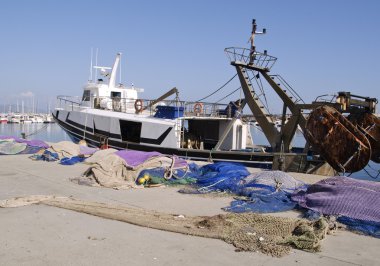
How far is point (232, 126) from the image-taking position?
17844 mm

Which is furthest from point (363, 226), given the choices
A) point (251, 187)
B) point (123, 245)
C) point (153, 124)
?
point (153, 124)

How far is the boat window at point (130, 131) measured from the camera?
17.7 meters

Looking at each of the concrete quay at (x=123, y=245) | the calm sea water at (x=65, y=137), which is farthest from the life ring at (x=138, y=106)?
the concrete quay at (x=123, y=245)

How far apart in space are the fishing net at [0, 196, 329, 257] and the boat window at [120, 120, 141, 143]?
10.9 m

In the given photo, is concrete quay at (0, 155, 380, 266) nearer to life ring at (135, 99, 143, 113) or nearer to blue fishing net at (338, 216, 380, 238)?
blue fishing net at (338, 216, 380, 238)

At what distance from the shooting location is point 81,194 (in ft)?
27.2

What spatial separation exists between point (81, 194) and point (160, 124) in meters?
8.51

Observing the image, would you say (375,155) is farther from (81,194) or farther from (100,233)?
(100,233)

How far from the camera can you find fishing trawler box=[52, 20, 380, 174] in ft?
39.0

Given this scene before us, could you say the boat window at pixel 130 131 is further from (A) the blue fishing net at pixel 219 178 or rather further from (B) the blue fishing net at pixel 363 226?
(B) the blue fishing net at pixel 363 226

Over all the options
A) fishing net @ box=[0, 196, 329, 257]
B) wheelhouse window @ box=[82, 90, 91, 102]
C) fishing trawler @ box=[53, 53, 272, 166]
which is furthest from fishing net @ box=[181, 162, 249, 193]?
wheelhouse window @ box=[82, 90, 91, 102]

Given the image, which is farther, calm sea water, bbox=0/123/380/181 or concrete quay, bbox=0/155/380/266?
calm sea water, bbox=0/123/380/181

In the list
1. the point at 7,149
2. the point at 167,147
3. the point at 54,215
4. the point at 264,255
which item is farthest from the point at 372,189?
the point at 7,149

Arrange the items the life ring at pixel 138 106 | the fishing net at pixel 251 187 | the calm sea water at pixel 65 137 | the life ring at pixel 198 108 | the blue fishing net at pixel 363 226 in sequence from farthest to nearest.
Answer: the calm sea water at pixel 65 137, the life ring at pixel 138 106, the life ring at pixel 198 108, the fishing net at pixel 251 187, the blue fishing net at pixel 363 226
